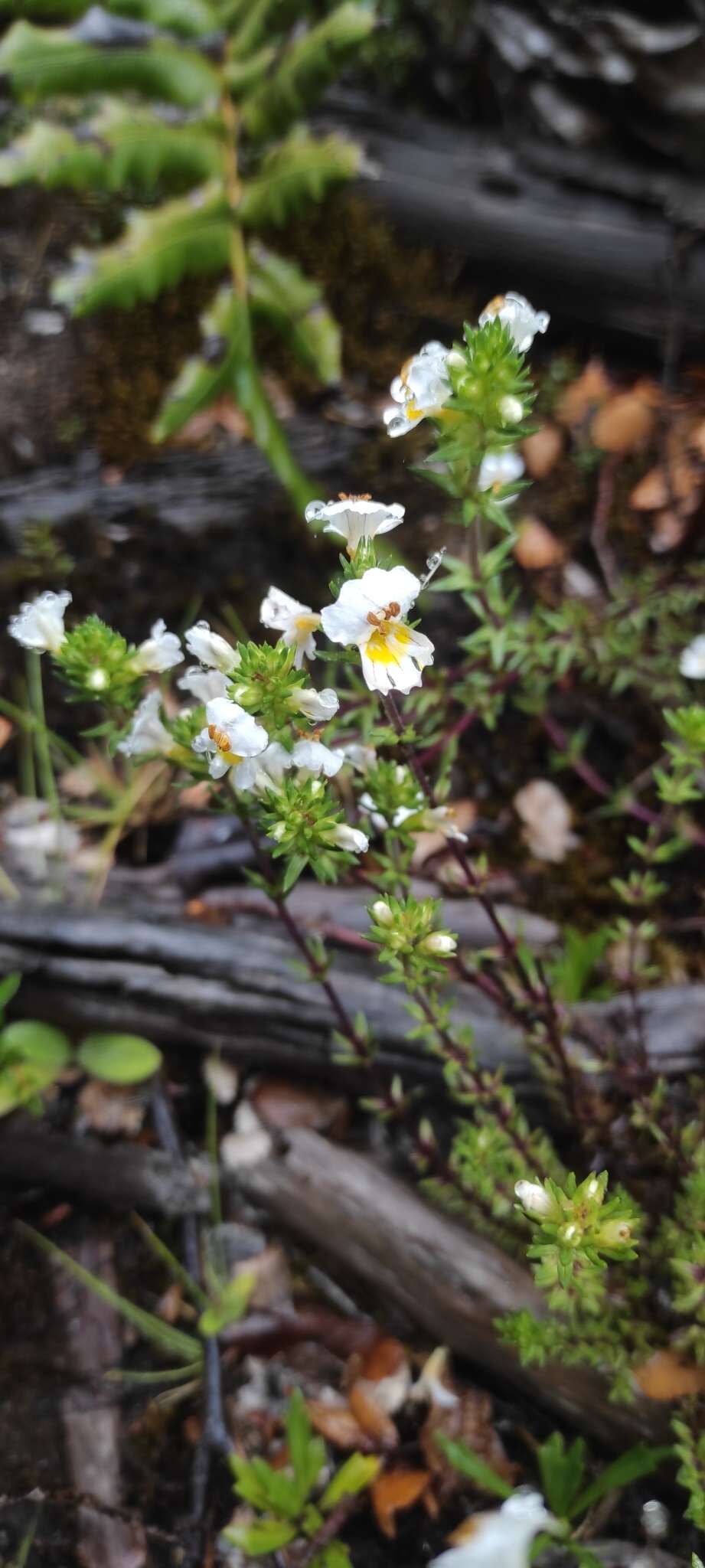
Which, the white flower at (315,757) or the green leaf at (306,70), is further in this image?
the green leaf at (306,70)

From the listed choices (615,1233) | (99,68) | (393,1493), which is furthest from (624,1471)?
(99,68)

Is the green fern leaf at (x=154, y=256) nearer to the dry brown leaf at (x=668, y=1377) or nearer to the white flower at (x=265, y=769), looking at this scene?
the white flower at (x=265, y=769)

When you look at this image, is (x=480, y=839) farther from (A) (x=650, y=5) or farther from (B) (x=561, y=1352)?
(A) (x=650, y=5)

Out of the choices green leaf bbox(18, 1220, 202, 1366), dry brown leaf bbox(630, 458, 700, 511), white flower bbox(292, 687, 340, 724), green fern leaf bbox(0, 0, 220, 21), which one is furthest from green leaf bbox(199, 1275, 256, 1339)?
green fern leaf bbox(0, 0, 220, 21)

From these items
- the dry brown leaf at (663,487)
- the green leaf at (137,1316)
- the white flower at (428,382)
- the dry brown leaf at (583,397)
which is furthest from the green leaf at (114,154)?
the green leaf at (137,1316)

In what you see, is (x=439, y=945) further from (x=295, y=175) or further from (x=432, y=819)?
(x=295, y=175)
